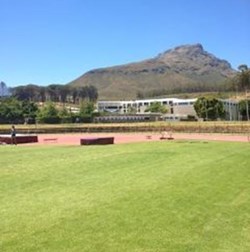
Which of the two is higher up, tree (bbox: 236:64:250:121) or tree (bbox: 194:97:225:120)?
tree (bbox: 236:64:250:121)

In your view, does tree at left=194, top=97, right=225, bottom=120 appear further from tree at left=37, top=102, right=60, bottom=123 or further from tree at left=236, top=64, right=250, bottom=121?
tree at left=37, top=102, right=60, bottom=123

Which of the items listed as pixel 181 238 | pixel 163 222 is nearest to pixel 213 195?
pixel 163 222

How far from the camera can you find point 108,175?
1700cm

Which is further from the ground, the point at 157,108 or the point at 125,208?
the point at 157,108

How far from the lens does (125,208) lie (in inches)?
439

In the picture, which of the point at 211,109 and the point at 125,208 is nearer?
the point at 125,208

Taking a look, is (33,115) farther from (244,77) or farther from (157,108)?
(244,77)

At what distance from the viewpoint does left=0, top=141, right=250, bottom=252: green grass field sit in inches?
334

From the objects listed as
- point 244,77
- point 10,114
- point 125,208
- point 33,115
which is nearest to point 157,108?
point 244,77

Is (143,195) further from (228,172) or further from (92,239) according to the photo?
(228,172)

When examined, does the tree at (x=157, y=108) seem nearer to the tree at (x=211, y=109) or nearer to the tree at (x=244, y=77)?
the tree at (x=244, y=77)

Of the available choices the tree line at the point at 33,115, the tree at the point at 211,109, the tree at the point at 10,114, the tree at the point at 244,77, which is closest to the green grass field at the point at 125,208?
the tree at the point at 211,109

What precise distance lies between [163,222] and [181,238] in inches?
44.4

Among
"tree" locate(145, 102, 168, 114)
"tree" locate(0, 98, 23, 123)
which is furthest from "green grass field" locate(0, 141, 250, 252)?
"tree" locate(145, 102, 168, 114)
